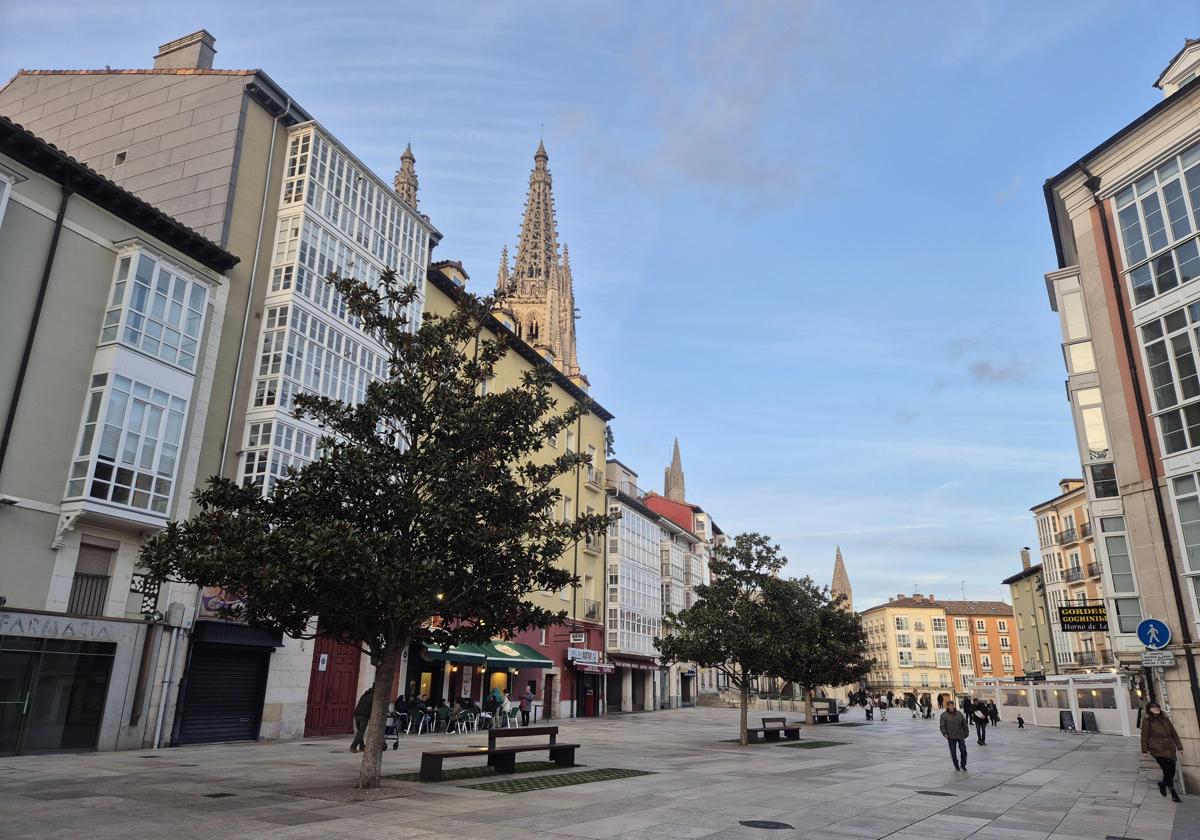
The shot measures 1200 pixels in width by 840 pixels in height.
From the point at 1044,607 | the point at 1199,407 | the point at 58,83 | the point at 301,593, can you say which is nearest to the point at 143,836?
the point at 301,593

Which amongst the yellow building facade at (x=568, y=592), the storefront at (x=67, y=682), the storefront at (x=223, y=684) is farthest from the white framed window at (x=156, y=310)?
the yellow building facade at (x=568, y=592)

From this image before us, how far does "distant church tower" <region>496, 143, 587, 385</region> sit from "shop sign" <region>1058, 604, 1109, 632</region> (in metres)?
65.7

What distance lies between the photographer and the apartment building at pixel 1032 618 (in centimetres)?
7012

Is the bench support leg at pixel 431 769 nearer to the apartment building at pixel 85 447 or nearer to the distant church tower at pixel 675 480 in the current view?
the apartment building at pixel 85 447

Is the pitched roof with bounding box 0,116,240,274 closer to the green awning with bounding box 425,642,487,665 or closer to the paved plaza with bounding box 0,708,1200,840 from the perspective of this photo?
the paved plaza with bounding box 0,708,1200,840

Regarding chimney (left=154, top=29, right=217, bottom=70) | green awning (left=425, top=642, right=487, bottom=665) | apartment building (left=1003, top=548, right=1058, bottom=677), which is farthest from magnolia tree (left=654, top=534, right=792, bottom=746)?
apartment building (left=1003, top=548, right=1058, bottom=677)

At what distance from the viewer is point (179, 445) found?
22.0m

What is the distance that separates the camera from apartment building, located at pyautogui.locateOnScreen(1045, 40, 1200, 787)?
56.0 ft

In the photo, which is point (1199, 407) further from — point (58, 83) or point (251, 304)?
point (58, 83)

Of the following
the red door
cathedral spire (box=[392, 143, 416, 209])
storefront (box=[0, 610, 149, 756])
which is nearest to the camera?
storefront (box=[0, 610, 149, 756])

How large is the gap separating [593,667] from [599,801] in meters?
34.6

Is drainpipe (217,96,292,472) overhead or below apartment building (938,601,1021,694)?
overhead

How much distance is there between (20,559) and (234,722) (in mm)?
8480

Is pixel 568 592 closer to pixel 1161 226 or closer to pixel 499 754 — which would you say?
pixel 499 754
